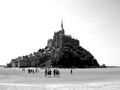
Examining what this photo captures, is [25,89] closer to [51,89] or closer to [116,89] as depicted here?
[51,89]

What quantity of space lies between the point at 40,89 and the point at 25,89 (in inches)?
60.0

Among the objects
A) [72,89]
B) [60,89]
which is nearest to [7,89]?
[60,89]

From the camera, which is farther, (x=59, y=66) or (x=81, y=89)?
(x=59, y=66)

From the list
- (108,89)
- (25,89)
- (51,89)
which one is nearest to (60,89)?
(51,89)

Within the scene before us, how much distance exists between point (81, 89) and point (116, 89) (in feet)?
11.3

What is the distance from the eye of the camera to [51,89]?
2020 cm

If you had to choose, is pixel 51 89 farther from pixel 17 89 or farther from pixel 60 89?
pixel 17 89

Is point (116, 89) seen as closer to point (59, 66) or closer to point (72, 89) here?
point (72, 89)

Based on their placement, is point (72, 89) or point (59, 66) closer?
point (72, 89)

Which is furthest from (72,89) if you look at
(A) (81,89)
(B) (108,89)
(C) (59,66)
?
(C) (59,66)

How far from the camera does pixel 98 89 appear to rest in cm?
1969

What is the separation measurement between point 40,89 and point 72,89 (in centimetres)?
326

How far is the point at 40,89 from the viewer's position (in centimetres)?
1998

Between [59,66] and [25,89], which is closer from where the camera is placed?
[25,89]
